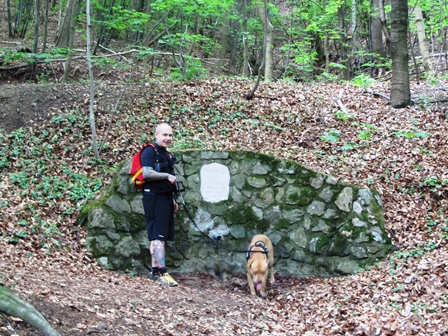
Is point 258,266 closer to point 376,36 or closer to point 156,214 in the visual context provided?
point 156,214

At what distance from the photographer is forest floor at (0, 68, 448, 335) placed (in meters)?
4.27

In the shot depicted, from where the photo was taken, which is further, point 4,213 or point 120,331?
point 4,213

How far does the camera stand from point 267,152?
810 cm

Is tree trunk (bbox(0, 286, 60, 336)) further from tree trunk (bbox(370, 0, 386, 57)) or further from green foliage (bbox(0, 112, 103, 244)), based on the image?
tree trunk (bbox(370, 0, 386, 57))

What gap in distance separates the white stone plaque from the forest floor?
62 cm

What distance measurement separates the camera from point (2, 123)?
9320 millimetres

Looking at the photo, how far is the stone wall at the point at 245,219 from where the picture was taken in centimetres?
701

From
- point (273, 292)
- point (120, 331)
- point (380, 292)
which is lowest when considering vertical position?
point (273, 292)

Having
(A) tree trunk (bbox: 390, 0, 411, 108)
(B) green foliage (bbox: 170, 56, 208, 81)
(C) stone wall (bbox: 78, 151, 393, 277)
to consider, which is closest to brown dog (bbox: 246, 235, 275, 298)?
(C) stone wall (bbox: 78, 151, 393, 277)

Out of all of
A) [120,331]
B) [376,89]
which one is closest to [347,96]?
[376,89]

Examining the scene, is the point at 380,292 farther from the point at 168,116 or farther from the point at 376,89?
the point at 376,89

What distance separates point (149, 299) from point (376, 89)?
9371mm

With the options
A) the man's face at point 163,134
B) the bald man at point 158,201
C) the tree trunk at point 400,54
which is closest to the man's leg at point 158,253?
the bald man at point 158,201

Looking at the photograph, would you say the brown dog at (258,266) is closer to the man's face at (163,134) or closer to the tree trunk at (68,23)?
the man's face at (163,134)
